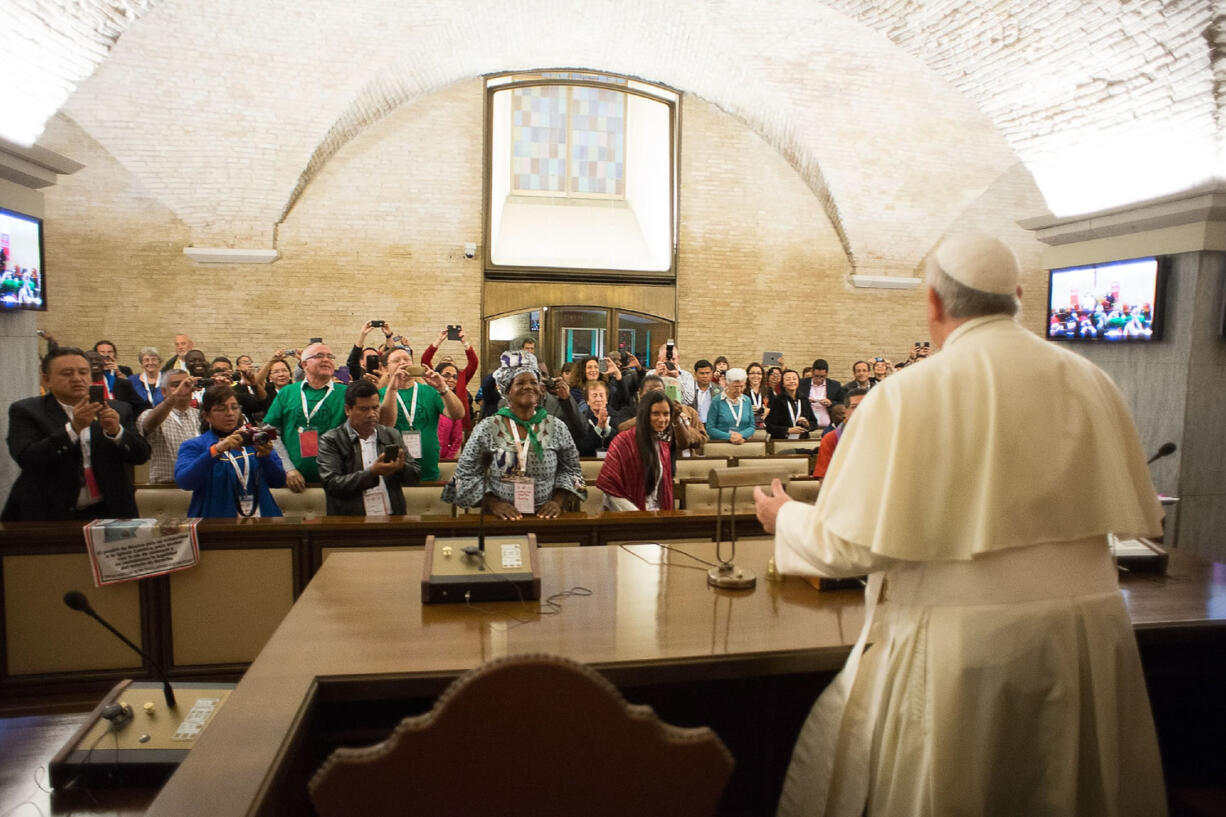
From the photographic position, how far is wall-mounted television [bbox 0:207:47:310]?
18.4 feet

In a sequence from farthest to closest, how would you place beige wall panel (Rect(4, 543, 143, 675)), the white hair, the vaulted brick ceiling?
1. the vaulted brick ceiling
2. beige wall panel (Rect(4, 543, 143, 675))
3. the white hair

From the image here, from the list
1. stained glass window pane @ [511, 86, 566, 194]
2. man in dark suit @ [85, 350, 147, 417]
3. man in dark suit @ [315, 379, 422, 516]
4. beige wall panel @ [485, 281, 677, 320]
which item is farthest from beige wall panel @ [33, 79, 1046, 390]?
man in dark suit @ [315, 379, 422, 516]

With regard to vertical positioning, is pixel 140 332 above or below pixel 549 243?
below

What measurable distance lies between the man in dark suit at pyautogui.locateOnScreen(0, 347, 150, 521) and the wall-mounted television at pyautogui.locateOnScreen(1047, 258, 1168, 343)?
26.9ft

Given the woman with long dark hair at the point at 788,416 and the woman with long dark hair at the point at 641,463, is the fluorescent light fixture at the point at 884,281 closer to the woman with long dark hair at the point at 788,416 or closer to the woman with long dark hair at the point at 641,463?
the woman with long dark hair at the point at 788,416

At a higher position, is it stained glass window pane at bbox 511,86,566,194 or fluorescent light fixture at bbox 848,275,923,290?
stained glass window pane at bbox 511,86,566,194

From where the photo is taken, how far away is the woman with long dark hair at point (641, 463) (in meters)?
4.80

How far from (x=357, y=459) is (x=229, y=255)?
907 centimetres

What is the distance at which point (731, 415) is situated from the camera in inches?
312

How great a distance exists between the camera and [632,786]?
3.74 ft

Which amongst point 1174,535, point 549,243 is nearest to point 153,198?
point 549,243

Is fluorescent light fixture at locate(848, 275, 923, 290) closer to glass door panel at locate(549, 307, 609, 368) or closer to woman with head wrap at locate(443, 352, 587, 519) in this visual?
glass door panel at locate(549, 307, 609, 368)

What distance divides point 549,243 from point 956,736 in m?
12.5

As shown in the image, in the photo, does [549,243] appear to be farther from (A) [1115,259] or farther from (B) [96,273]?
(A) [1115,259]
